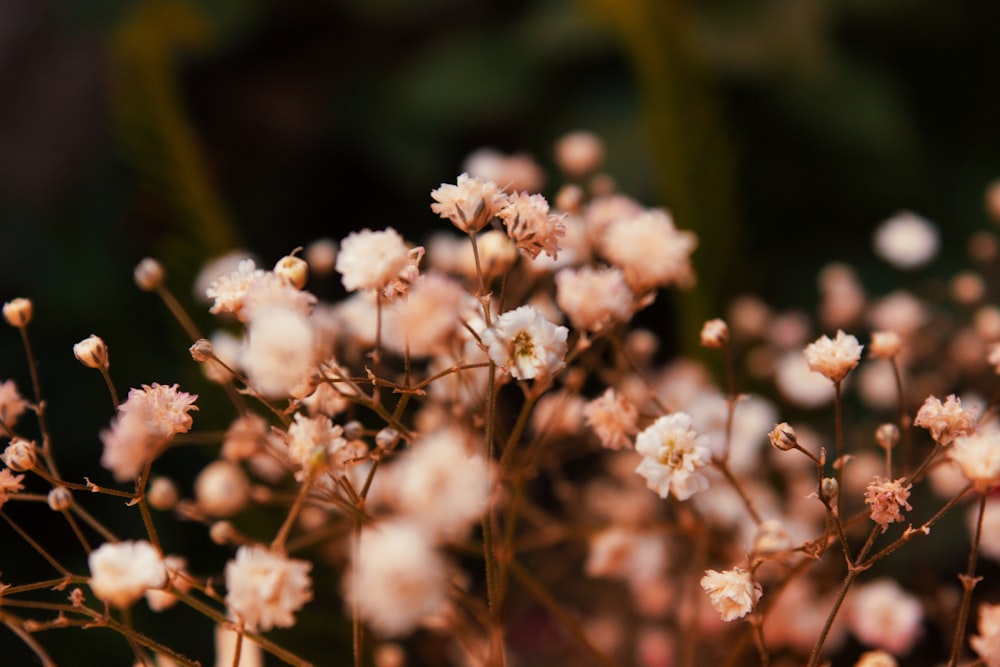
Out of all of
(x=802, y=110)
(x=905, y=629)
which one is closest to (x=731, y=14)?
(x=802, y=110)

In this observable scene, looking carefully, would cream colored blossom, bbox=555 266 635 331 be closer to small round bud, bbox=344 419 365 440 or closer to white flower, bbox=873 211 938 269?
small round bud, bbox=344 419 365 440

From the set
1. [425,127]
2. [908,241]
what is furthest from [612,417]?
[425,127]

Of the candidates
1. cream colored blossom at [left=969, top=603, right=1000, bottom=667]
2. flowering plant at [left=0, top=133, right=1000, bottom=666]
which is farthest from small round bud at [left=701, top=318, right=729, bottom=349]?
cream colored blossom at [left=969, top=603, right=1000, bottom=667]

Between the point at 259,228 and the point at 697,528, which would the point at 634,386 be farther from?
the point at 259,228

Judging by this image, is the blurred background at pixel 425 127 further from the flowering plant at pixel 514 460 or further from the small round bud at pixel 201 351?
the small round bud at pixel 201 351

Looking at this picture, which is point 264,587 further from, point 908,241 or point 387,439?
point 908,241

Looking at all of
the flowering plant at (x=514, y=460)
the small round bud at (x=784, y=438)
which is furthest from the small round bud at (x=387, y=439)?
the small round bud at (x=784, y=438)

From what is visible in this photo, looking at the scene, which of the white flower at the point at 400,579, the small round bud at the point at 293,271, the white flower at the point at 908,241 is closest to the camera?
the white flower at the point at 400,579
